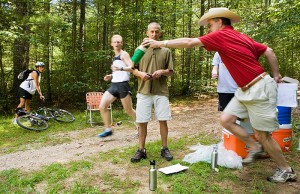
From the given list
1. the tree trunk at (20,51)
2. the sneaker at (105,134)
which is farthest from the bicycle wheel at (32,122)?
the tree trunk at (20,51)

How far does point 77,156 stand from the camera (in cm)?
465

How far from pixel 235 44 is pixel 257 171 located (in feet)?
5.97

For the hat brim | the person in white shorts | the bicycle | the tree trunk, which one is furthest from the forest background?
the hat brim

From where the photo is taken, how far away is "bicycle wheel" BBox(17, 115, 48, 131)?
7539mm

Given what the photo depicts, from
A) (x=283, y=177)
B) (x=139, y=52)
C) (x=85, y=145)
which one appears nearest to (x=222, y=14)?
(x=139, y=52)

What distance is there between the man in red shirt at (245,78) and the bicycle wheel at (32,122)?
218 inches

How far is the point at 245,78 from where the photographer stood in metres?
3.14

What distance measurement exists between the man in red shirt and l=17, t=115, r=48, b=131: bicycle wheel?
5.54m

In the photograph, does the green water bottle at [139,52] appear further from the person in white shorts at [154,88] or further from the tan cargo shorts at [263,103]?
the tan cargo shorts at [263,103]

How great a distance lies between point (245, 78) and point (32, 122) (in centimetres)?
636

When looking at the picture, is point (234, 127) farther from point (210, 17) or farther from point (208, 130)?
point (208, 130)

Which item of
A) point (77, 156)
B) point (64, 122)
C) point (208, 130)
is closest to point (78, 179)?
point (77, 156)

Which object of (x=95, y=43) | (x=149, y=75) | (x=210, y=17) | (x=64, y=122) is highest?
(x=95, y=43)

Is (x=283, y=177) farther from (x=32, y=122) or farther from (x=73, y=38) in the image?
(x=73, y=38)
